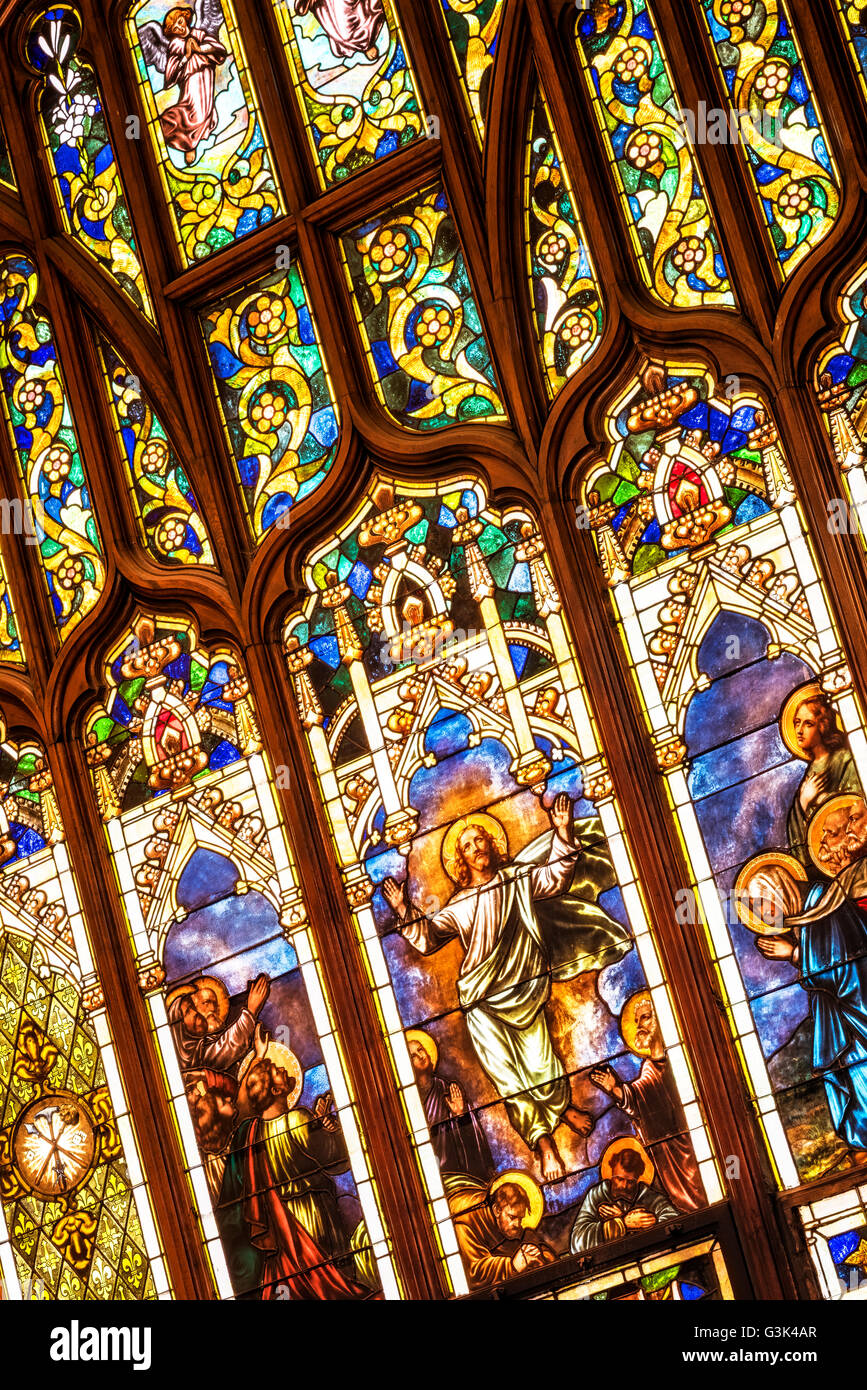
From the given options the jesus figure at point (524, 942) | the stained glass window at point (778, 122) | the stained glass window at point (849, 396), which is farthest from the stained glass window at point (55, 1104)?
the stained glass window at point (778, 122)

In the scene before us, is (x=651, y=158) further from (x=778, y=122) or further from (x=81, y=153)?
(x=81, y=153)

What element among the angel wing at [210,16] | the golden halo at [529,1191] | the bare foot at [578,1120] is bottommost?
the golden halo at [529,1191]

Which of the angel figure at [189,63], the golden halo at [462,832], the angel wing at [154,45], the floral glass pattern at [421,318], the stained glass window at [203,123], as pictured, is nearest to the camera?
Answer: the golden halo at [462,832]

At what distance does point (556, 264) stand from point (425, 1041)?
3.08m

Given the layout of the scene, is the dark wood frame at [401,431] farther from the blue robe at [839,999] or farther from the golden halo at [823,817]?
the golden halo at [823,817]

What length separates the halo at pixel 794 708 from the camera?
27.7ft

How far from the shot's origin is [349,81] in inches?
388

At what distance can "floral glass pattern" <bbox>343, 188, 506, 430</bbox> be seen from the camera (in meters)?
9.38

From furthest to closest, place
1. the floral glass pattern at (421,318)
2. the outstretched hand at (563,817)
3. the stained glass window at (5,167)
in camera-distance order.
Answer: the stained glass window at (5,167)
the floral glass pattern at (421,318)
the outstretched hand at (563,817)

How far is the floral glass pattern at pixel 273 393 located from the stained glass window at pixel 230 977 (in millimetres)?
727

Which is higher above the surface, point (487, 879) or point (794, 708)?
point (794, 708)

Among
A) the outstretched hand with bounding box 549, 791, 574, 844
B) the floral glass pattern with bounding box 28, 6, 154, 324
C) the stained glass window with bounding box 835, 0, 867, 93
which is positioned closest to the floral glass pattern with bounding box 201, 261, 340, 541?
the floral glass pattern with bounding box 28, 6, 154, 324

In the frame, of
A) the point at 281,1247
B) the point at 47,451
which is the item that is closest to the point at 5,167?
the point at 47,451

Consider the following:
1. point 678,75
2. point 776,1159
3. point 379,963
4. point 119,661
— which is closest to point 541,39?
point 678,75
